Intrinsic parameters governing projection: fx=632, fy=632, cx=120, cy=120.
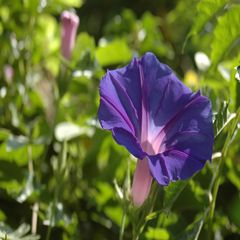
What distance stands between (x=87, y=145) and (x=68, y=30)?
1.00ft

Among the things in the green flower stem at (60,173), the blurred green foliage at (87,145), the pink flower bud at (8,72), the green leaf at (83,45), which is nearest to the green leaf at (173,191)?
the blurred green foliage at (87,145)

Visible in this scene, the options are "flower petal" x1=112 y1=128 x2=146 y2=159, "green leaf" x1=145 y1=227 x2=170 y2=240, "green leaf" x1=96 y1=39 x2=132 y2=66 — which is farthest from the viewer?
Result: "green leaf" x1=96 y1=39 x2=132 y2=66

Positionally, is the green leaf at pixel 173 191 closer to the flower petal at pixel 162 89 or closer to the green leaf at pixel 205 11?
the flower petal at pixel 162 89

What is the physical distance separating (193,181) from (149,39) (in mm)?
539

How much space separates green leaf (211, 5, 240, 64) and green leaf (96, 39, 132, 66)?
278mm

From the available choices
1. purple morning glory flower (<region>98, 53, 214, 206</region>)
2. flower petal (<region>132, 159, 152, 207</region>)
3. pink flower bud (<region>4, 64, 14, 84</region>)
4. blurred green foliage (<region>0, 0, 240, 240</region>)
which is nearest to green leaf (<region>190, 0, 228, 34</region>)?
blurred green foliage (<region>0, 0, 240, 240</region>)

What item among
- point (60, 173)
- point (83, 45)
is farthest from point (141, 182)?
point (83, 45)

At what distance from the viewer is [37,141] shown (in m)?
1.26

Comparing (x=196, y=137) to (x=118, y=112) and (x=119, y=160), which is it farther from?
(x=119, y=160)

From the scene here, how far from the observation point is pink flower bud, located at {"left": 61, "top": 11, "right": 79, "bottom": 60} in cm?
118

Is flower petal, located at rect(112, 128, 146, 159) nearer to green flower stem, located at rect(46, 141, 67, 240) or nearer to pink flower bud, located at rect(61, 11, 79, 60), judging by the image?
green flower stem, located at rect(46, 141, 67, 240)

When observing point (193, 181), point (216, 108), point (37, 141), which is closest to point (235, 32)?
point (216, 108)

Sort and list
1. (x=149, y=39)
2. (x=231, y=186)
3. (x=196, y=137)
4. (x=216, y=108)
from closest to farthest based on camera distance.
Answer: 1. (x=196, y=137)
2. (x=216, y=108)
3. (x=231, y=186)
4. (x=149, y=39)

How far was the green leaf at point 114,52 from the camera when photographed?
1345 mm
